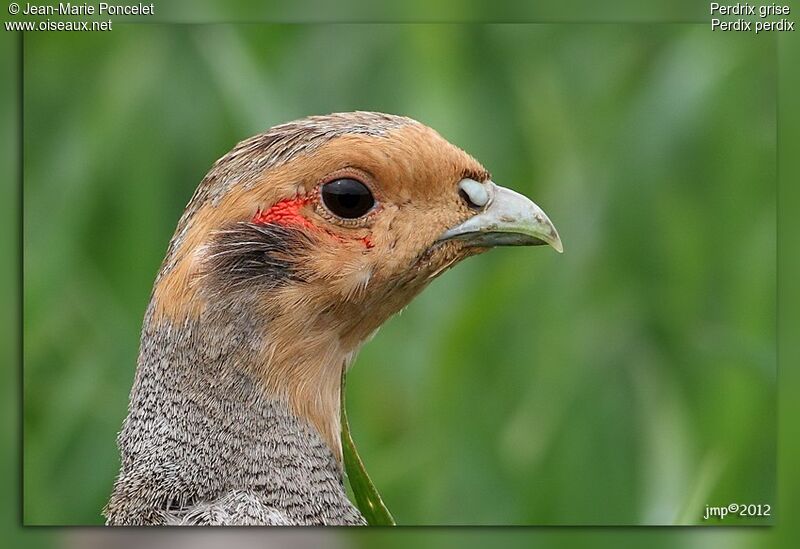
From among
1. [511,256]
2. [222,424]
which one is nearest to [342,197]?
[222,424]

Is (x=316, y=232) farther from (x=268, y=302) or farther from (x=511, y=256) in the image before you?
(x=511, y=256)

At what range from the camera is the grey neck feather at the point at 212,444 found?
285 cm

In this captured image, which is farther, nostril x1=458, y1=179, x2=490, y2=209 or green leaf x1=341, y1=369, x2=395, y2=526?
green leaf x1=341, y1=369, x2=395, y2=526

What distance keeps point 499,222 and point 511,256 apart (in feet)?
1.65

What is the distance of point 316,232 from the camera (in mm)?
2816

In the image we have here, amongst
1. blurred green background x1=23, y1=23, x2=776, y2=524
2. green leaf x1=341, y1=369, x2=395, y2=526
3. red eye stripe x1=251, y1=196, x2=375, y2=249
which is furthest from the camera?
blurred green background x1=23, y1=23, x2=776, y2=524

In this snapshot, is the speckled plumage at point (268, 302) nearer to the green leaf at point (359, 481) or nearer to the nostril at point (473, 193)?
the nostril at point (473, 193)

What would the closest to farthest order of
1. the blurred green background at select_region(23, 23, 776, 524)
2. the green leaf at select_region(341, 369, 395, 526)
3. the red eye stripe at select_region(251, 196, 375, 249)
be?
the red eye stripe at select_region(251, 196, 375, 249), the green leaf at select_region(341, 369, 395, 526), the blurred green background at select_region(23, 23, 776, 524)

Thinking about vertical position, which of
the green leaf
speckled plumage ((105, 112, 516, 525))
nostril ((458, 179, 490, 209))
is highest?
nostril ((458, 179, 490, 209))

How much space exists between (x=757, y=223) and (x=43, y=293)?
6.67 feet

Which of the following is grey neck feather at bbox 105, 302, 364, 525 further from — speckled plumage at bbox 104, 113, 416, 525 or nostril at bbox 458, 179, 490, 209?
nostril at bbox 458, 179, 490, 209

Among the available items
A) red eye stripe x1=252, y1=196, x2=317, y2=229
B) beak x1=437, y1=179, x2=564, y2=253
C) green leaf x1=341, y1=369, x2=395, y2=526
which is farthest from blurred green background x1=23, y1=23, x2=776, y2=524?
red eye stripe x1=252, y1=196, x2=317, y2=229

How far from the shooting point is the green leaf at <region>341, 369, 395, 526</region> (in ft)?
10.5

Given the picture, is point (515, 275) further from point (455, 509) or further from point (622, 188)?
point (455, 509)
